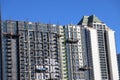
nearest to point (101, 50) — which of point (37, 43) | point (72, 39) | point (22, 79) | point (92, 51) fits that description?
point (92, 51)

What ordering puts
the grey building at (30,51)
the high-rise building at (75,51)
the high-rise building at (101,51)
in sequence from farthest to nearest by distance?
the high-rise building at (101,51) < the high-rise building at (75,51) < the grey building at (30,51)

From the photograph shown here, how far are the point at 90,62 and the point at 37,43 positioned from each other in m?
14.2

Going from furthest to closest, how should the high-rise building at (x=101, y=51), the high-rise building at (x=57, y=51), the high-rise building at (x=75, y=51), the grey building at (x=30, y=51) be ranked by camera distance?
1. the high-rise building at (x=101, y=51)
2. the high-rise building at (x=75, y=51)
3. the high-rise building at (x=57, y=51)
4. the grey building at (x=30, y=51)

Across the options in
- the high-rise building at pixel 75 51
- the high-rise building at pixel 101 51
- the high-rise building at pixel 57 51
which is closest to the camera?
the high-rise building at pixel 57 51

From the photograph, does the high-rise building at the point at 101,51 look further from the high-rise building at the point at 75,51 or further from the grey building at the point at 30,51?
the grey building at the point at 30,51

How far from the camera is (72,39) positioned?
81312 mm

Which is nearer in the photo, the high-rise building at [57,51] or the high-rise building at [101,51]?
the high-rise building at [57,51]

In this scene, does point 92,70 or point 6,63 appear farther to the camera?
point 92,70

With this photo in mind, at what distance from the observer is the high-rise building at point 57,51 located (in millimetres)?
73312

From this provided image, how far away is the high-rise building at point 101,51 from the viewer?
Result: 81.4 m

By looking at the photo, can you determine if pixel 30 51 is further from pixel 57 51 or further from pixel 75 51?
pixel 75 51

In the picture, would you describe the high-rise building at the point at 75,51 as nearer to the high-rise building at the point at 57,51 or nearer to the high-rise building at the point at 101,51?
the high-rise building at the point at 57,51

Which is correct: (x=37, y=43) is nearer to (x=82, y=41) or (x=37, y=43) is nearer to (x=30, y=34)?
(x=30, y=34)

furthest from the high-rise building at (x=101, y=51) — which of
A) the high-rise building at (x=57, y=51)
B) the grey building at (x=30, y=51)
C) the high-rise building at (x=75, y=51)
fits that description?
the grey building at (x=30, y=51)
